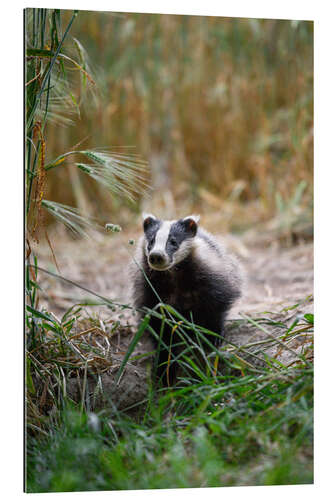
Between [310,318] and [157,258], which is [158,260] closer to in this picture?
[157,258]

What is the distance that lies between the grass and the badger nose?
70 cm

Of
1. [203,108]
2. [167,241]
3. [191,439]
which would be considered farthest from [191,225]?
[203,108]

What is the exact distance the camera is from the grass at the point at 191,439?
8.84ft

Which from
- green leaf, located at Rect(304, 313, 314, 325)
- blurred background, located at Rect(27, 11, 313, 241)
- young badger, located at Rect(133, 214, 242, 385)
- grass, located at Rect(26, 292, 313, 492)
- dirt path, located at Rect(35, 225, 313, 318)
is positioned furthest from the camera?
blurred background, located at Rect(27, 11, 313, 241)

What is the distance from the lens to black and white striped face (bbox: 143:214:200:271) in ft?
11.7

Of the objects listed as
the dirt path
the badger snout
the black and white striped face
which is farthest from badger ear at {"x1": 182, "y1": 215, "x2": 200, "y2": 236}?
the dirt path

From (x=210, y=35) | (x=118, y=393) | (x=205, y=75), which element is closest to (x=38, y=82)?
(x=118, y=393)

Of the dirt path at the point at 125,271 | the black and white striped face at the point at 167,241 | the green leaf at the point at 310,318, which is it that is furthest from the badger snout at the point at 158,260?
the dirt path at the point at 125,271

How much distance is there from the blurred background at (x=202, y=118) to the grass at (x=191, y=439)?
11.9 feet

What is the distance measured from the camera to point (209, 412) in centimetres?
312

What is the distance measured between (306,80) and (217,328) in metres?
3.72

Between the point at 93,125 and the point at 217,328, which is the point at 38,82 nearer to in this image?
the point at 217,328

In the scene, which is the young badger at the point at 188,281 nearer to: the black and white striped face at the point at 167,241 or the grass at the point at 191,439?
the black and white striped face at the point at 167,241

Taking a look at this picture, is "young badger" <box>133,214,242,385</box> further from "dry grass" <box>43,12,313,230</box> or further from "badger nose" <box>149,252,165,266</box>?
"dry grass" <box>43,12,313,230</box>
